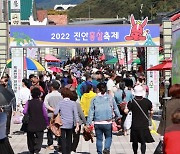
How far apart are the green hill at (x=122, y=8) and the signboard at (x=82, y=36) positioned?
64573mm

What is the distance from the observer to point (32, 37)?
1115 inches

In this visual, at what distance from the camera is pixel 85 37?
28.4m

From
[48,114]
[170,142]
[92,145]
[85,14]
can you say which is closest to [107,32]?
[92,145]

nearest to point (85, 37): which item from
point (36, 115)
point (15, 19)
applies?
point (36, 115)

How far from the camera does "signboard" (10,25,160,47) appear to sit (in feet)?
92.7

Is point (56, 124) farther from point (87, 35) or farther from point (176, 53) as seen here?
point (87, 35)

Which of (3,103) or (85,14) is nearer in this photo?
(3,103)

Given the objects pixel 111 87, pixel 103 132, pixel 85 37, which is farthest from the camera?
pixel 85 37

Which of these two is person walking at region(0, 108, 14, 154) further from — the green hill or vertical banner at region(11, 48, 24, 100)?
the green hill

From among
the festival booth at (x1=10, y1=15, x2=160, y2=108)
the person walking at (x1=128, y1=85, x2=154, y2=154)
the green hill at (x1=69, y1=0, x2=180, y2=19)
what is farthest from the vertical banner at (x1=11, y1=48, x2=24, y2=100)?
the green hill at (x1=69, y1=0, x2=180, y2=19)

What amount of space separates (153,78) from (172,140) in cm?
2196

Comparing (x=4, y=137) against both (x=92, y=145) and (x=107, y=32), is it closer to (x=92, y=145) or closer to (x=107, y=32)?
(x=92, y=145)

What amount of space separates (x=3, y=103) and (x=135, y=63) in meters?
38.6

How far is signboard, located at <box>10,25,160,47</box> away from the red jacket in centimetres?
2115
